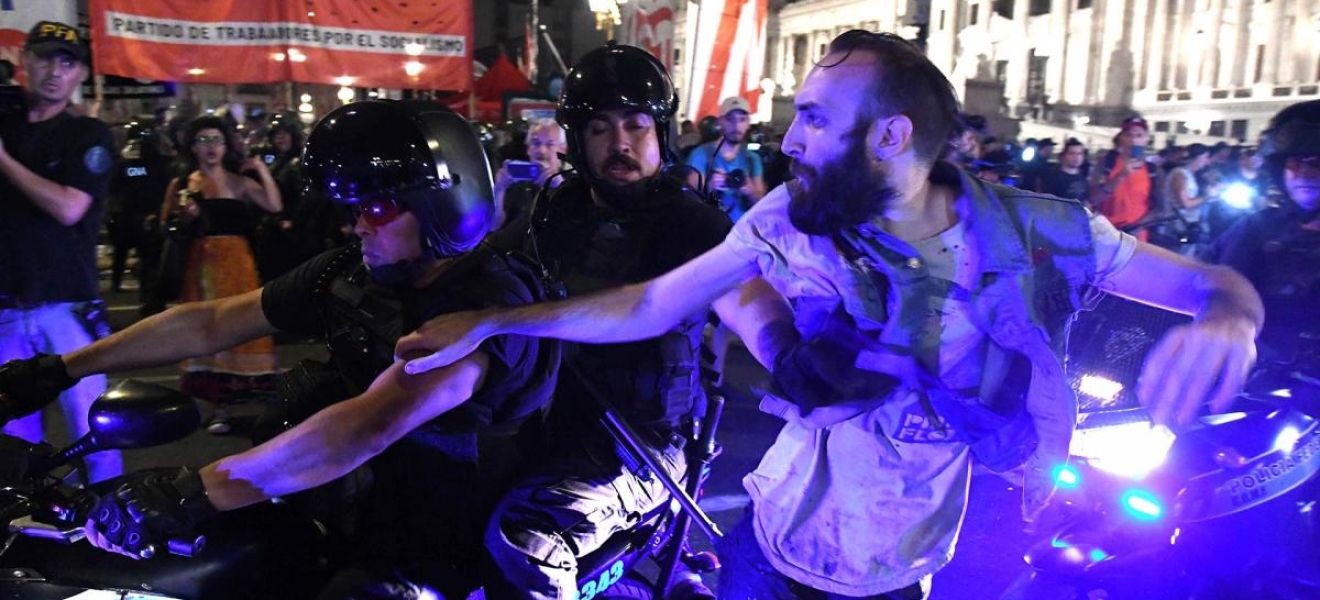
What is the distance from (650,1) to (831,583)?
27.7 ft

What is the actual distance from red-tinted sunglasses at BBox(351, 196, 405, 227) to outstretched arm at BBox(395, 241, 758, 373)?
0.33m

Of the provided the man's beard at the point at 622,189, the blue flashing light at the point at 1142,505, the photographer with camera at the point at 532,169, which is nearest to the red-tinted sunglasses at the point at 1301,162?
the blue flashing light at the point at 1142,505

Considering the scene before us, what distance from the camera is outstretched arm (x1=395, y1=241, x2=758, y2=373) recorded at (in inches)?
79.9

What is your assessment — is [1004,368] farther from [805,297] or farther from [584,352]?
[584,352]

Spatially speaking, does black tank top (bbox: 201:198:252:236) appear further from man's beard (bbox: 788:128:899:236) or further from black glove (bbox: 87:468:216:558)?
man's beard (bbox: 788:128:899:236)

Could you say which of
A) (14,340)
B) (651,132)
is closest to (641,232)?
(651,132)

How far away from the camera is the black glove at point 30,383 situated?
238 centimetres

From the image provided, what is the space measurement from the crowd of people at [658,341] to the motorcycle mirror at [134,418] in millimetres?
95

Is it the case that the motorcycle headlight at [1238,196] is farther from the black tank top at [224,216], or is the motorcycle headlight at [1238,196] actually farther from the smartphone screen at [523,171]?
the black tank top at [224,216]

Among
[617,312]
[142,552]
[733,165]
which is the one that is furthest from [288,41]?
[142,552]

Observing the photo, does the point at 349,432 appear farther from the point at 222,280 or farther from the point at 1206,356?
the point at 222,280

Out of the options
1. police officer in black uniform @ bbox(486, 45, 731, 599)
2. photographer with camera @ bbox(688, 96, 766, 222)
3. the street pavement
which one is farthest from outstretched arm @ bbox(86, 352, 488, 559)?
photographer with camera @ bbox(688, 96, 766, 222)

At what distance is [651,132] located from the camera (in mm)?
3471

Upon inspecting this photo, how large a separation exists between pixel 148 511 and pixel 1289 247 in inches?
169
